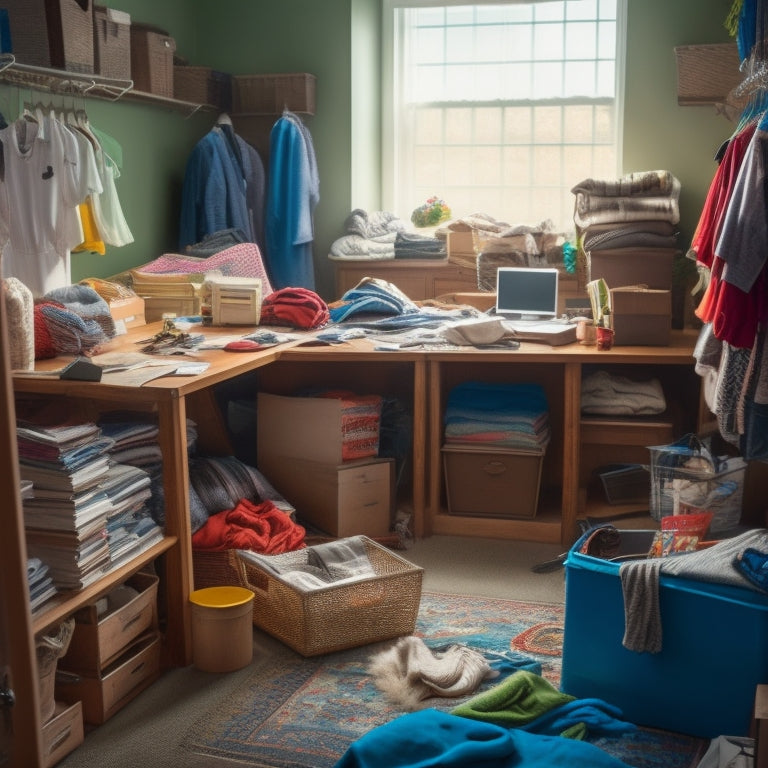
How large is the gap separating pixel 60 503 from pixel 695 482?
214 centimetres

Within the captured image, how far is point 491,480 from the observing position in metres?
4.09

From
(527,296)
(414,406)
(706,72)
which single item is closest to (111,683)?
(414,406)

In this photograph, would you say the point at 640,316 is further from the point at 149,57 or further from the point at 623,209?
the point at 149,57

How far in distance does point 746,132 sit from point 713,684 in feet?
5.30

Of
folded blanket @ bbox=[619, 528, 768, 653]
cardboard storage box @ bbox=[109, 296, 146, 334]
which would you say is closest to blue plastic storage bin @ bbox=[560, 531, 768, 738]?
folded blanket @ bbox=[619, 528, 768, 653]

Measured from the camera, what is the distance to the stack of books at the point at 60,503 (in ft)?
8.56

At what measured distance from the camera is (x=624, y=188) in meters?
4.89

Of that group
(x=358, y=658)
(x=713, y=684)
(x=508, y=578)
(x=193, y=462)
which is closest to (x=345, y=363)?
(x=193, y=462)

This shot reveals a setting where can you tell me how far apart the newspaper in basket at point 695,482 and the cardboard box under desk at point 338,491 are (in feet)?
3.26

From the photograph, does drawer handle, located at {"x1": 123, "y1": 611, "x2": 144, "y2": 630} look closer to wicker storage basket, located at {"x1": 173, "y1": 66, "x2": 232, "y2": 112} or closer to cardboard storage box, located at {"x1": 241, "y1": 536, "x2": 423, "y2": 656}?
cardboard storage box, located at {"x1": 241, "y1": 536, "x2": 423, "y2": 656}

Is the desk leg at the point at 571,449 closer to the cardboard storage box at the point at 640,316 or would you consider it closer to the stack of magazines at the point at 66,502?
the cardboard storage box at the point at 640,316

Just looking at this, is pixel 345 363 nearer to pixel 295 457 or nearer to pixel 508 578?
pixel 295 457

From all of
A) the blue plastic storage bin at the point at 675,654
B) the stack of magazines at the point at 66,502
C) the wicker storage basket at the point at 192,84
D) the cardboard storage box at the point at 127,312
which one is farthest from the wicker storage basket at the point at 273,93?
the blue plastic storage bin at the point at 675,654

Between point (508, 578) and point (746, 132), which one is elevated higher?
point (746, 132)
